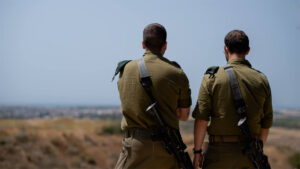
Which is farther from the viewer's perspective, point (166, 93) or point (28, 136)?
point (28, 136)

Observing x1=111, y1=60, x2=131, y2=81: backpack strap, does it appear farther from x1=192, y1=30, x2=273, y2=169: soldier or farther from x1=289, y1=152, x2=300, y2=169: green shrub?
x1=289, y1=152, x2=300, y2=169: green shrub

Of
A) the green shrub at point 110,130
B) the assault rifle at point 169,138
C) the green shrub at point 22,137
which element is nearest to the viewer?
the assault rifle at point 169,138

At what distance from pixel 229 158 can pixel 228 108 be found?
0.61m

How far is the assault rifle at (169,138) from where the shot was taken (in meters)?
4.19

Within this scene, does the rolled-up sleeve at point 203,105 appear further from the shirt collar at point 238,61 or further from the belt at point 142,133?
the belt at point 142,133

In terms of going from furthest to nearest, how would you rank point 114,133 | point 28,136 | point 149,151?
point 114,133, point 28,136, point 149,151

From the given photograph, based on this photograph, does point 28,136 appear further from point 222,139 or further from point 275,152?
point 222,139

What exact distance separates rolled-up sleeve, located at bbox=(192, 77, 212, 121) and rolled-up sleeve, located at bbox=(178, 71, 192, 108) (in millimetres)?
136

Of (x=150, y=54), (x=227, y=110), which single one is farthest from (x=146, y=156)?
(x=150, y=54)

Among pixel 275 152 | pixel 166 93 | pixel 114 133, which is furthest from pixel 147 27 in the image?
pixel 114 133

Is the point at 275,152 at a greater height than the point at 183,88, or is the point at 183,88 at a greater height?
the point at 183,88

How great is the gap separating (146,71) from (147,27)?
57cm

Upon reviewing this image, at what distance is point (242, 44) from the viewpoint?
4.51m

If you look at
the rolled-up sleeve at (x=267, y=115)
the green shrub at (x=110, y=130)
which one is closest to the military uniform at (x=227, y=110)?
the rolled-up sleeve at (x=267, y=115)
